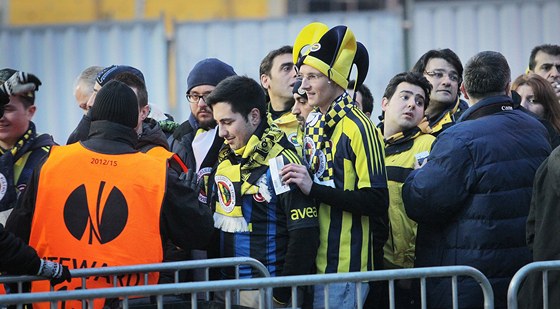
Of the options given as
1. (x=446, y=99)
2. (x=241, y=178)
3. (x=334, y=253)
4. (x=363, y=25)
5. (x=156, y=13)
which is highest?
(x=156, y=13)

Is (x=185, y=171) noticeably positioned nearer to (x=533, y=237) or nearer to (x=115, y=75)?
(x=115, y=75)

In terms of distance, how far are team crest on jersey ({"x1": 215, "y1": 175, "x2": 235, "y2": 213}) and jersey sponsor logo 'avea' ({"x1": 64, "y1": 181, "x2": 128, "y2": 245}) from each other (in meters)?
0.77

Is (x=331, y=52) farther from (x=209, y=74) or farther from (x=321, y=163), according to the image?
(x=209, y=74)

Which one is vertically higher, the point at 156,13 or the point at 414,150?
the point at 156,13

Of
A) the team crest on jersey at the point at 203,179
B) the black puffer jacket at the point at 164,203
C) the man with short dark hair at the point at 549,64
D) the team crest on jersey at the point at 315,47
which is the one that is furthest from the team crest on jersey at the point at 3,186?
the man with short dark hair at the point at 549,64

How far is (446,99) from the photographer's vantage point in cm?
739

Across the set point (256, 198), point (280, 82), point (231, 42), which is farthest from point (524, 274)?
point (231, 42)

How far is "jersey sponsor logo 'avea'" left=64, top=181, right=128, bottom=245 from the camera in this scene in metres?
5.38

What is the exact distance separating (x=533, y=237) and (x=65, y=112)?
9920mm

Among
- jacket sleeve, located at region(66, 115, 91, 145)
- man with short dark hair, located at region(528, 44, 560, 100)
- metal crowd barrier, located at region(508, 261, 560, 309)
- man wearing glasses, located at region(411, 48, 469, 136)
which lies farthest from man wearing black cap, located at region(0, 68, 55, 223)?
man with short dark hair, located at region(528, 44, 560, 100)

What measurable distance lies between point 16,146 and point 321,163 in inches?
73.7

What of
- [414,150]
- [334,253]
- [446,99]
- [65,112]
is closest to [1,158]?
[334,253]

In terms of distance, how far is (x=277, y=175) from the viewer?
5852 mm

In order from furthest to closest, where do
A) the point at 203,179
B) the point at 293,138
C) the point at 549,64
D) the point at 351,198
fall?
the point at 549,64
the point at 293,138
the point at 203,179
the point at 351,198
